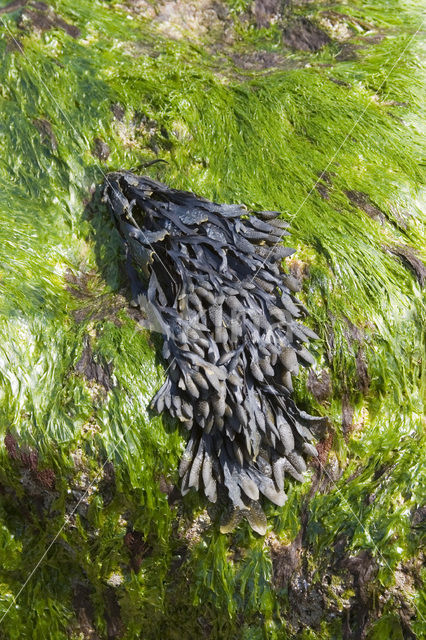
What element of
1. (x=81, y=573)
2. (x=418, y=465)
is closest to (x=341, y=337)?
(x=418, y=465)

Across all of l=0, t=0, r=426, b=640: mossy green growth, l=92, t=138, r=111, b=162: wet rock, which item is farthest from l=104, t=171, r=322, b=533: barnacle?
l=92, t=138, r=111, b=162: wet rock

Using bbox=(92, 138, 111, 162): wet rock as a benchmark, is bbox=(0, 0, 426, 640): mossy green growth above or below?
below

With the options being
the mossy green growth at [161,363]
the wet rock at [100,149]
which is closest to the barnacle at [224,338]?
the mossy green growth at [161,363]

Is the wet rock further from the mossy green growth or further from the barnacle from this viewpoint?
the barnacle

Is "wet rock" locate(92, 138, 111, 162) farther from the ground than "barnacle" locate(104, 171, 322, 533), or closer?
farther from the ground

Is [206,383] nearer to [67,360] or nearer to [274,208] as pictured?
[67,360]

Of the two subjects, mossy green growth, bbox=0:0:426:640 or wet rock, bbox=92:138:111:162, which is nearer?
mossy green growth, bbox=0:0:426:640
